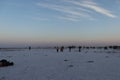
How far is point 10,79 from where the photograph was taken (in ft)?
51.4

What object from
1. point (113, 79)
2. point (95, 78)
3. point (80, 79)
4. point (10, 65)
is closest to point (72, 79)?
point (80, 79)

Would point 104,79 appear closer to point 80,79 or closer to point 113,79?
point 113,79

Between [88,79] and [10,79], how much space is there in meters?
5.68

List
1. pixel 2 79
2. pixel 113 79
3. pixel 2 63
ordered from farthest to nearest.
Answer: pixel 2 63 < pixel 2 79 < pixel 113 79

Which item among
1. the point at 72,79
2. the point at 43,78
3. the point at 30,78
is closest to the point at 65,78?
the point at 72,79

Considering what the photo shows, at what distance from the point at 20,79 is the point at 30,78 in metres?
0.74

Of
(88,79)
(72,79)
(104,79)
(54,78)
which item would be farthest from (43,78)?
(104,79)

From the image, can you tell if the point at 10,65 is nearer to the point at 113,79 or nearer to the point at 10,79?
the point at 10,79

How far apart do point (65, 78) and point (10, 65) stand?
1136 centimetres

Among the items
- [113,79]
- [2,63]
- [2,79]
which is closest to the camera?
[113,79]

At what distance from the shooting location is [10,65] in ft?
81.9

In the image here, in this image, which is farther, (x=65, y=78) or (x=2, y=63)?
(x=2, y=63)

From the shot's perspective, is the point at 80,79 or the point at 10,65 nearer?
the point at 80,79

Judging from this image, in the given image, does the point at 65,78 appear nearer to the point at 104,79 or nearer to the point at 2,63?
the point at 104,79
